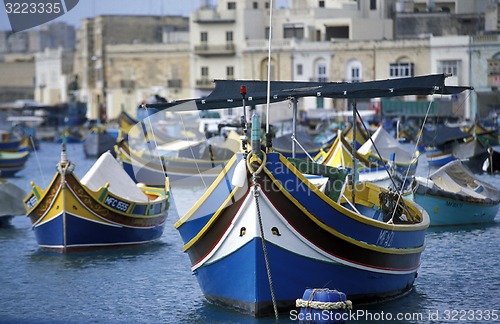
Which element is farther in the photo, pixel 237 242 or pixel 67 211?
pixel 67 211

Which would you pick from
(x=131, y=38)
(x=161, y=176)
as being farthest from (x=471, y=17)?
(x=161, y=176)

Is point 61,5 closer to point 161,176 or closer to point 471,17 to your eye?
point 161,176

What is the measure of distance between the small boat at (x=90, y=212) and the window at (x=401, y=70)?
161 feet

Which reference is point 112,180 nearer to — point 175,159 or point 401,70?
point 175,159

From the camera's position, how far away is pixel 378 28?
78.4 meters

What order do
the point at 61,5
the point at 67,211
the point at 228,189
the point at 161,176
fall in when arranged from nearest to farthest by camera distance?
the point at 228,189, the point at 61,5, the point at 67,211, the point at 161,176

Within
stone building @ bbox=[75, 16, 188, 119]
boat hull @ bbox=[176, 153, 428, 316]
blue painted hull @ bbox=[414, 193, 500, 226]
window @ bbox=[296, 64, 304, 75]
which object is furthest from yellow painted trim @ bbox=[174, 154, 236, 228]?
stone building @ bbox=[75, 16, 188, 119]

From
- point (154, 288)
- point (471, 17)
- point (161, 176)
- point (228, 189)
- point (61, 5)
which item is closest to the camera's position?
point (228, 189)

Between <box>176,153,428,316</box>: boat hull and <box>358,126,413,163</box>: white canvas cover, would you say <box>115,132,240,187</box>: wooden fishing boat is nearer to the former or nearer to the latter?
<box>358,126,413,163</box>: white canvas cover

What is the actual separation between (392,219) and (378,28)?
6017 centimetres

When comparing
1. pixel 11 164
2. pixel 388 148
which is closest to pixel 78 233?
pixel 388 148

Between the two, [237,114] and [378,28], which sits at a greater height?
[378,28]

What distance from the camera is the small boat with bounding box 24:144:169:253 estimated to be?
2477 centimetres

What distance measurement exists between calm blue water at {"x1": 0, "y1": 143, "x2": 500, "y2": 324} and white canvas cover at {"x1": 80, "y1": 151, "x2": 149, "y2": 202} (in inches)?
46.7
